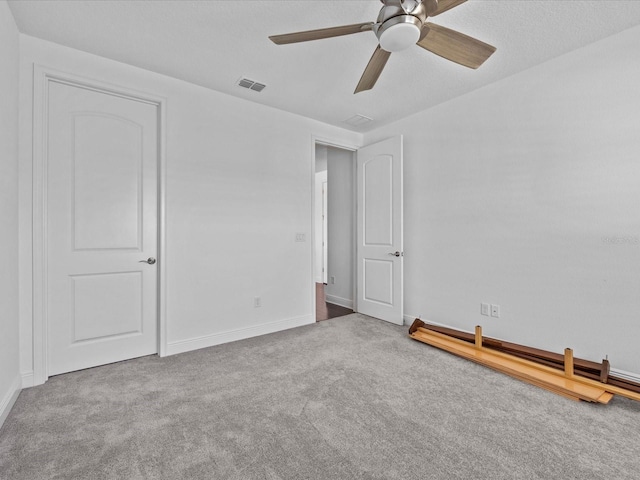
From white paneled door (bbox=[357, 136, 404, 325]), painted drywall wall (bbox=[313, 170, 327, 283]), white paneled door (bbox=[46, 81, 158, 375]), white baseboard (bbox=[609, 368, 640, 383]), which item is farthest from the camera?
painted drywall wall (bbox=[313, 170, 327, 283])

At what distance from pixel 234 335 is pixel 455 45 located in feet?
10.1

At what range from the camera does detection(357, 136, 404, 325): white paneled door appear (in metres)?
3.77

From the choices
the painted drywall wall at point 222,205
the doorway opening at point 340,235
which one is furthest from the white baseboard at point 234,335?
the doorway opening at point 340,235

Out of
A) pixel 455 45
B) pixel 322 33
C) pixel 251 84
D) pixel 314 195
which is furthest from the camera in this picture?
pixel 314 195

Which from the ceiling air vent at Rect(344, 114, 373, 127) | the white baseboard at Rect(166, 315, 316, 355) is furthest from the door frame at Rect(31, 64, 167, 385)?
the ceiling air vent at Rect(344, 114, 373, 127)

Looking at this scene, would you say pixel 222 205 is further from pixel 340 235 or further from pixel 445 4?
pixel 445 4

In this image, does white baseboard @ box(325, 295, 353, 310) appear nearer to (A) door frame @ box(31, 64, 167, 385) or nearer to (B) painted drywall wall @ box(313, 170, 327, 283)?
(B) painted drywall wall @ box(313, 170, 327, 283)

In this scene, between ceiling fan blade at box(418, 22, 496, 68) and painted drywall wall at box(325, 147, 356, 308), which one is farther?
painted drywall wall at box(325, 147, 356, 308)

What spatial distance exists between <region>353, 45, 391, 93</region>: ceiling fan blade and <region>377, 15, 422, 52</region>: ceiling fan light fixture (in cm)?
15

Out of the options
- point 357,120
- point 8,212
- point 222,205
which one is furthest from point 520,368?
point 8,212

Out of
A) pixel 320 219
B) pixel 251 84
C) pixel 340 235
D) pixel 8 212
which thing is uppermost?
pixel 251 84

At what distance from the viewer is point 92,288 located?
102 inches

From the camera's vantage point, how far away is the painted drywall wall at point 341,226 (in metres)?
4.80

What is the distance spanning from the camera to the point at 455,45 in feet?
5.87
